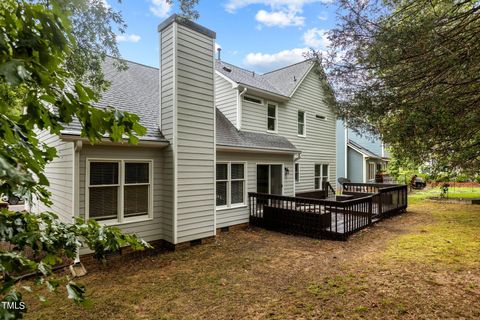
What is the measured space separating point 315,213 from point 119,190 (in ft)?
17.5

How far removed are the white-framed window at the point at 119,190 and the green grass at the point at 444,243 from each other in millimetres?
5877

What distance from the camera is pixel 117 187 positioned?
619 centimetres

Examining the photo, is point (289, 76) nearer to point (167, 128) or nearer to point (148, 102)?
point (148, 102)

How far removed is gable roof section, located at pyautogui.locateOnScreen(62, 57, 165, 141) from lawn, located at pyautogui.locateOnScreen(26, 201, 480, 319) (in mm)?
3076

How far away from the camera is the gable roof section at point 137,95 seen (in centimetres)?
697

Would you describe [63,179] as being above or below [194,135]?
below

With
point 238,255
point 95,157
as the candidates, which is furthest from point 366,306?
point 95,157

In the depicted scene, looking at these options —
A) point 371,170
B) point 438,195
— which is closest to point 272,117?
point 438,195

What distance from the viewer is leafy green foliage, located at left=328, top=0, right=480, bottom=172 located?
427 centimetres

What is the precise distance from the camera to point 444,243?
22.5ft

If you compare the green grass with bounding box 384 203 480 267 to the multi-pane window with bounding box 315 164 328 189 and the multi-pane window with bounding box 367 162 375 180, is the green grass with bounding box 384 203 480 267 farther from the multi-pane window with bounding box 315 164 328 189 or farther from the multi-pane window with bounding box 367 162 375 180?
the multi-pane window with bounding box 367 162 375 180

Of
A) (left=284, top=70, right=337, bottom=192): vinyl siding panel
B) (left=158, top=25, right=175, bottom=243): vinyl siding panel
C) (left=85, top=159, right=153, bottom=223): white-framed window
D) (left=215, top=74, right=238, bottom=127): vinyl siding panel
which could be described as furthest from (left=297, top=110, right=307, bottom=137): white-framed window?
(left=85, top=159, right=153, bottom=223): white-framed window

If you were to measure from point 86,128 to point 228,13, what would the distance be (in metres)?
8.06

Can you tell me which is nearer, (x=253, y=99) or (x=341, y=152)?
(x=253, y=99)
